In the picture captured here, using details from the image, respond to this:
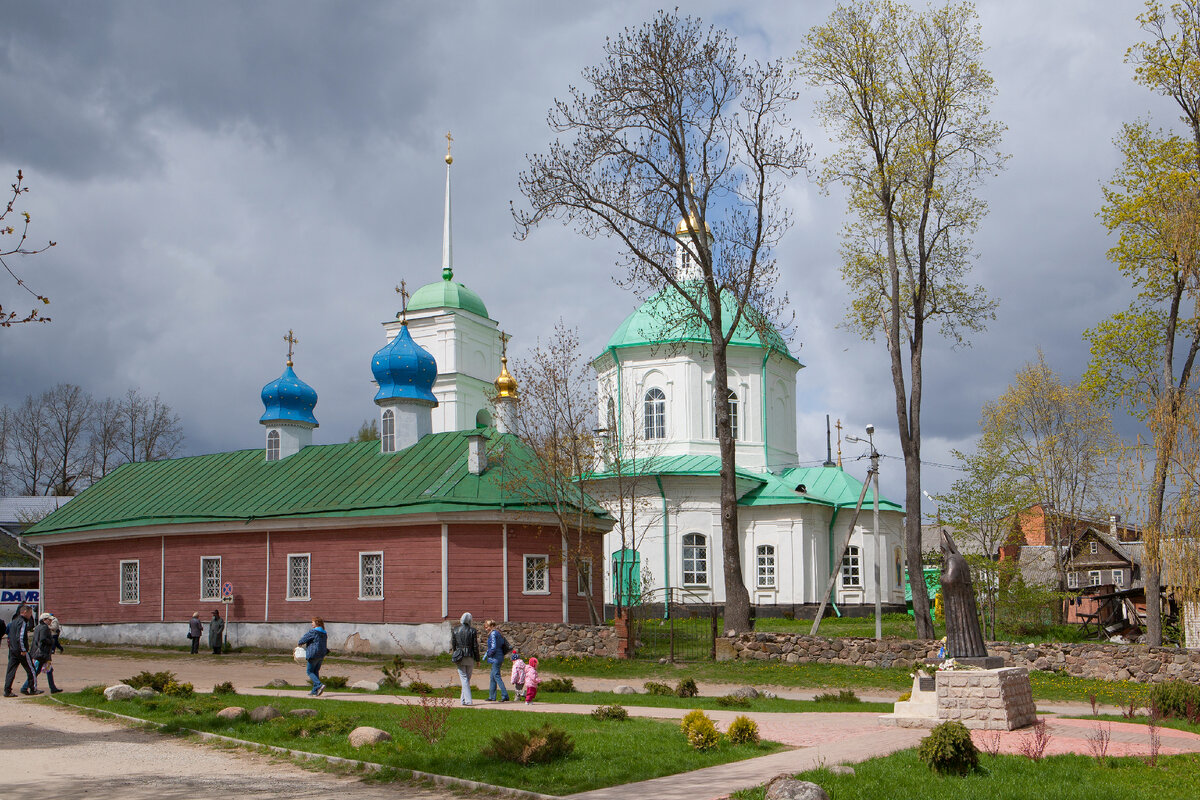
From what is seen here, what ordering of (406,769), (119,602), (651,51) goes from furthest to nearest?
(119,602), (651,51), (406,769)

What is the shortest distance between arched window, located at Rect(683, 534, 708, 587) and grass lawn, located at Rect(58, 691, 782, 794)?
22.4 metres

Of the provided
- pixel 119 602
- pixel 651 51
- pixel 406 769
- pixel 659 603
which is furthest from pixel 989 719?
pixel 119 602

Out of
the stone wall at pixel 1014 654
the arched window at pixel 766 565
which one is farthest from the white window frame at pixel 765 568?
the stone wall at pixel 1014 654

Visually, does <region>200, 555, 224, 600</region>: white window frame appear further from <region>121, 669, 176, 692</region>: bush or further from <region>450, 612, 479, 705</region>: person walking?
<region>450, 612, 479, 705</region>: person walking

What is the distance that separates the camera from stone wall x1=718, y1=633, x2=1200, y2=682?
19.9 metres

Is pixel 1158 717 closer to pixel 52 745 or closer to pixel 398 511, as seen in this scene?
pixel 52 745

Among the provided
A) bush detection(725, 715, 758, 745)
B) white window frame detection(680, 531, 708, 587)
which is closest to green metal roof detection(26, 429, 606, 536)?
white window frame detection(680, 531, 708, 587)

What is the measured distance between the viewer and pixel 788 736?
13.0 meters

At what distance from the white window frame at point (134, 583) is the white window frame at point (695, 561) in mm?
17270

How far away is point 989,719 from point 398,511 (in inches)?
663

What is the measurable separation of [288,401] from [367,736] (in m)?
24.1

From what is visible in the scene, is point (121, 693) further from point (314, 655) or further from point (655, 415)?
point (655, 415)

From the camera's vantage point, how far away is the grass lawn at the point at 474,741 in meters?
10.4

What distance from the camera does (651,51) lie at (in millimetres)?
24531
